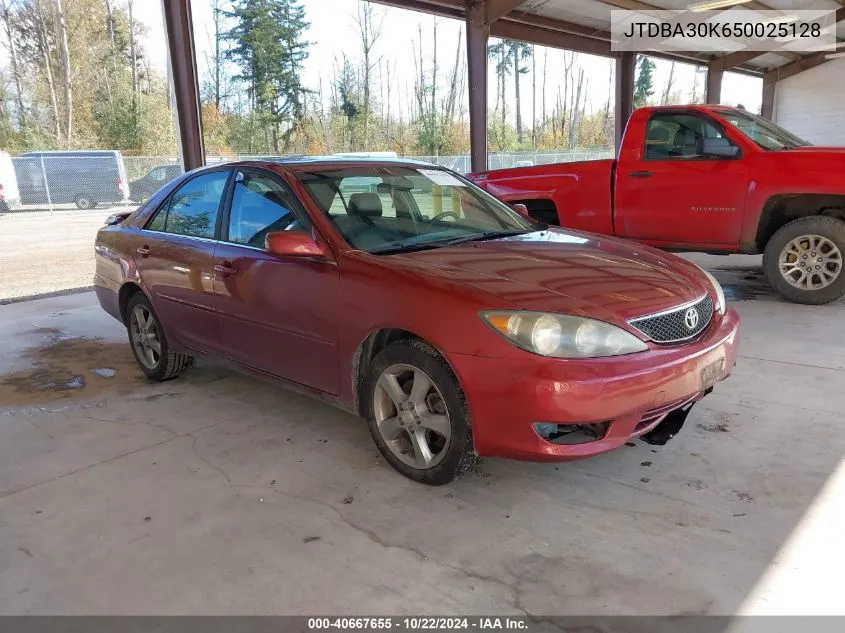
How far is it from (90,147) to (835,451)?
26.0 m

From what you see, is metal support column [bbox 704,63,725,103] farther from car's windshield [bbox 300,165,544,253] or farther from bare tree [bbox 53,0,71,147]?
bare tree [bbox 53,0,71,147]

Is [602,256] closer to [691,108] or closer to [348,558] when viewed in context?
[348,558]

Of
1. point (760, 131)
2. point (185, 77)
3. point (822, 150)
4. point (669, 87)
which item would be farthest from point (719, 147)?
point (669, 87)

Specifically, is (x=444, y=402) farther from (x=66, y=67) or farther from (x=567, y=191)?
(x=66, y=67)

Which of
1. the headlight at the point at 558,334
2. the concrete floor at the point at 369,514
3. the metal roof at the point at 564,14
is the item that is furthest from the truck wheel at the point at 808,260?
the metal roof at the point at 564,14

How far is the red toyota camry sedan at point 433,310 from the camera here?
2.34 metres

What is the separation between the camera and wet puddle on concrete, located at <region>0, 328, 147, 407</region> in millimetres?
A: 4172

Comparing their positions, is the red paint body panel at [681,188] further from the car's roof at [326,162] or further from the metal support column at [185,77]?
the metal support column at [185,77]

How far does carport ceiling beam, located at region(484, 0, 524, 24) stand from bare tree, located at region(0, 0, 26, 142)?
1789cm

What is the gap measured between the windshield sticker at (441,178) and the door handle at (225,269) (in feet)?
4.21

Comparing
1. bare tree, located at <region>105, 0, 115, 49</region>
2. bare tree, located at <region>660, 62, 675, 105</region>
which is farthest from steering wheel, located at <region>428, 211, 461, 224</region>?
bare tree, located at <region>660, 62, 675, 105</region>

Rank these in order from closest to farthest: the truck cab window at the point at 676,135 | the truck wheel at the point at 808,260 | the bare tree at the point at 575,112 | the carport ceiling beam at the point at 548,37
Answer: the truck wheel at the point at 808,260, the truck cab window at the point at 676,135, the carport ceiling beam at the point at 548,37, the bare tree at the point at 575,112

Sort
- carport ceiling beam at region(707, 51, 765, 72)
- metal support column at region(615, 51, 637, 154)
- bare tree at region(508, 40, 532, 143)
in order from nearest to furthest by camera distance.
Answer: metal support column at region(615, 51, 637, 154) < carport ceiling beam at region(707, 51, 765, 72) < bare tree at region(508, 40, 532, 143)

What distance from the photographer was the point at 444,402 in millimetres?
2543
